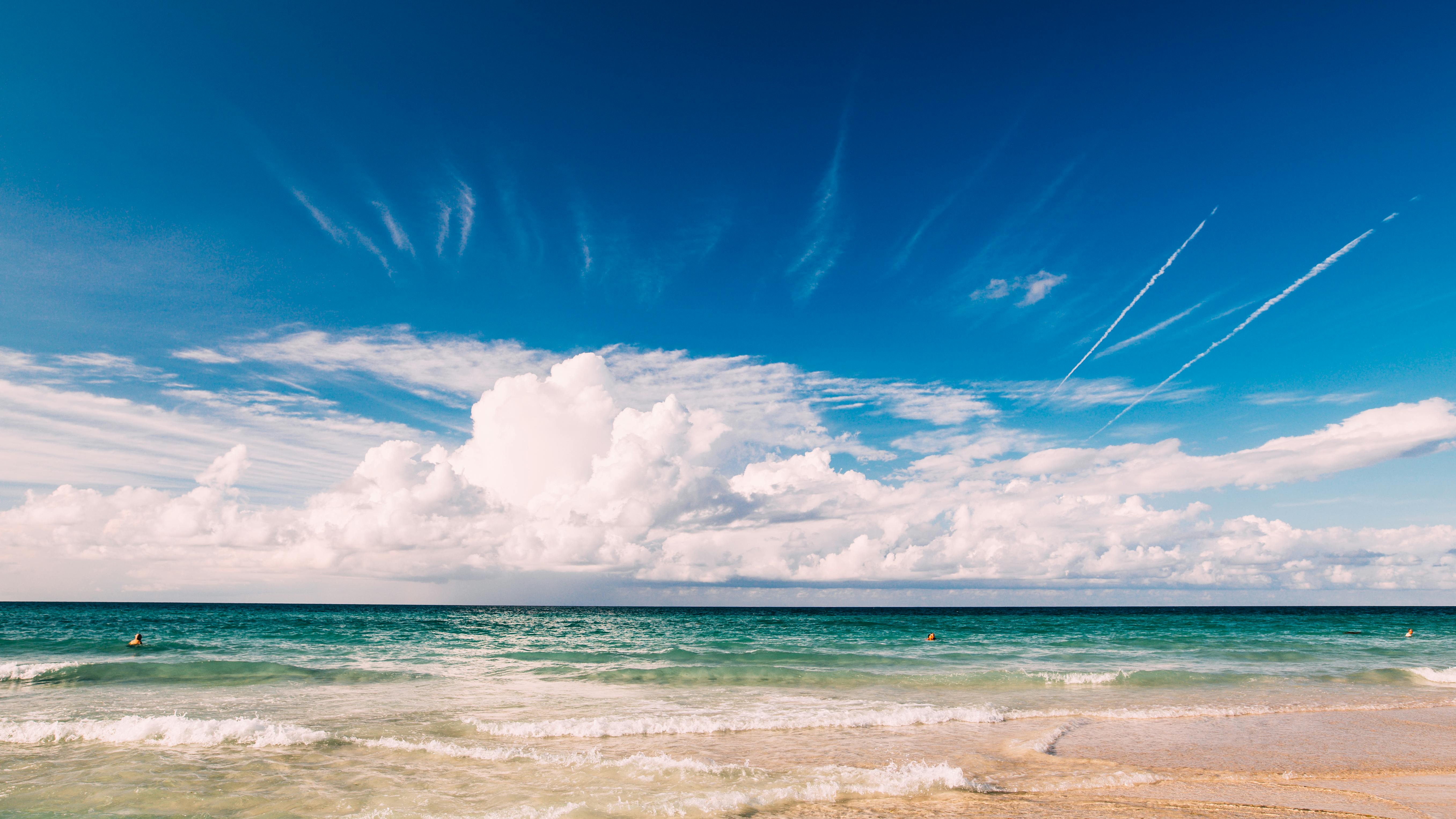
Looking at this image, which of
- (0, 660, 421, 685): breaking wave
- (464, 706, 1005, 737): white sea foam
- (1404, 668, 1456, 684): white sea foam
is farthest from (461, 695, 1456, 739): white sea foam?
(0, 660, 421, 685): breaking wave

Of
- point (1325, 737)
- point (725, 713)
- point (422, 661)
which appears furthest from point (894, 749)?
point (422, 661)

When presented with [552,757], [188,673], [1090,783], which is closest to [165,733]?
[552,757]

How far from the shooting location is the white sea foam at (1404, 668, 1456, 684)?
23.8 meters

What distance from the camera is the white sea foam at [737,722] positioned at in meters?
14.8

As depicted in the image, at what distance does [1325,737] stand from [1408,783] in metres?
4.10

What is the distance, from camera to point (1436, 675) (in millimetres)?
24453

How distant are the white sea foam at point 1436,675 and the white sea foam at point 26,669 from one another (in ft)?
150

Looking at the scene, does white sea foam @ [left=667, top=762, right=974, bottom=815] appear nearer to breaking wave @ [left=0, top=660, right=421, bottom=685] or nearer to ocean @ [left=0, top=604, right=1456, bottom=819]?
ocean @ [left=0, top=604, right=1456, bottom=819]

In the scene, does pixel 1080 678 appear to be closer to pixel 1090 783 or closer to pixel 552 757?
pixel 1090 783

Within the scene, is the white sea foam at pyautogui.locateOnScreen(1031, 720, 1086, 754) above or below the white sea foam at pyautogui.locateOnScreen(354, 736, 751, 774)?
below

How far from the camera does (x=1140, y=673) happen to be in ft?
79.7

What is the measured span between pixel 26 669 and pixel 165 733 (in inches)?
625

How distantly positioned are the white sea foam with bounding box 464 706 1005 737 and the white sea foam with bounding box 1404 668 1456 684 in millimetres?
18842

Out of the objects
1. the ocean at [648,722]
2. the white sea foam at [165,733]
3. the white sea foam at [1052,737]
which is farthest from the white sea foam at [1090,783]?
the white sea foam at [165,733]
